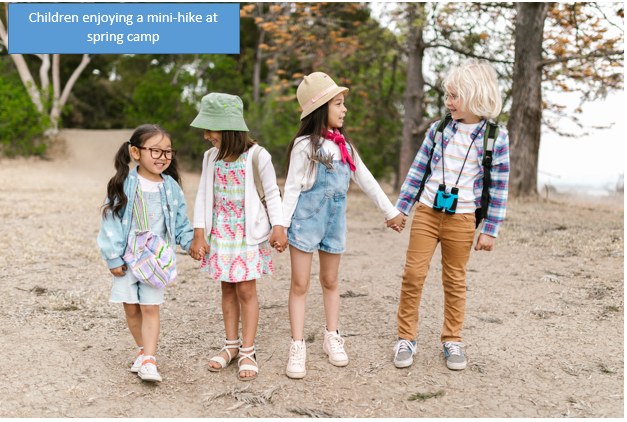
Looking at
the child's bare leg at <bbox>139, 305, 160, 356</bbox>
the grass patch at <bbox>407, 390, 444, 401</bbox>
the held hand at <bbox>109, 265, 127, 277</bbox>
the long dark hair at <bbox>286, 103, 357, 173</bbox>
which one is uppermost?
the long dark hair at <bbox>286, 103, 357, 173</bbox>

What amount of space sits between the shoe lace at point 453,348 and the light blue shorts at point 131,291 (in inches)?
59.1

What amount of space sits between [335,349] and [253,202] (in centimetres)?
89

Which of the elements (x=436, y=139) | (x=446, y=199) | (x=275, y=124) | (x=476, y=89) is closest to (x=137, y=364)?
(x=446, y=199)

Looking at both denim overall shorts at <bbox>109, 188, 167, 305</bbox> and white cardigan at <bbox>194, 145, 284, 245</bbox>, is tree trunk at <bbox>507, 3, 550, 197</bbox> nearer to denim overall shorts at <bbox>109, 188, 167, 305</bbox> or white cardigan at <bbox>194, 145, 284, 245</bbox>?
white cardigan at <bbox>194, 145, 284, 245</bbox>

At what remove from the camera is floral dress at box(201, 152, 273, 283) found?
3100 millimetres

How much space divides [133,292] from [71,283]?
219 centimetres

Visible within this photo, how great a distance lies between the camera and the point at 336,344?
11.0 ft

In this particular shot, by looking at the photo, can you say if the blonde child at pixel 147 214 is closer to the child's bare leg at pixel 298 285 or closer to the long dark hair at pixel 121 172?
the long dark hair at pixel 121 172

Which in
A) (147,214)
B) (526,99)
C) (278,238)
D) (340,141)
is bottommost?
(278,238)

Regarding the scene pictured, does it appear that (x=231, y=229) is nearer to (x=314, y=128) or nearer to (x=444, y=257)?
(x=314, y=128)

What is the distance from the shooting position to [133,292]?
10.1ft

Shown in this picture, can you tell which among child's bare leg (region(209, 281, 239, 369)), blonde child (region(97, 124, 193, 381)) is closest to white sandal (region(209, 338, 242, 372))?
child's bare leg (region(209, 281, 239, 369))

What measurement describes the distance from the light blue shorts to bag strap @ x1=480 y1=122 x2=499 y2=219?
1.71m

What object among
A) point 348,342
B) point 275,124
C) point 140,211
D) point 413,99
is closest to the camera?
point 140,211
